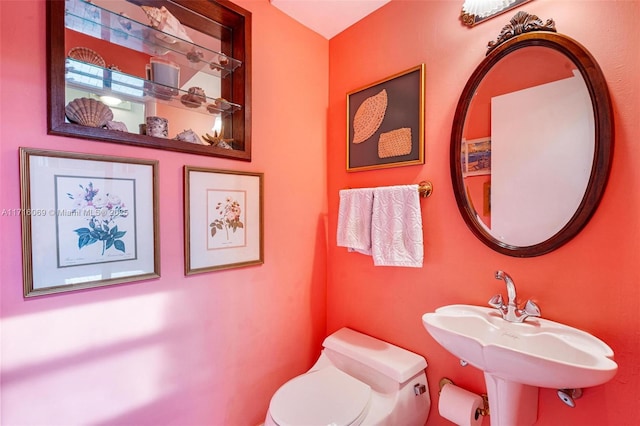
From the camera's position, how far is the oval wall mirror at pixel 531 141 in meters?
0.95

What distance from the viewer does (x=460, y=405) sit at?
113 cm

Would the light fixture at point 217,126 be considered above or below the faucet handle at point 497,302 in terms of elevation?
above

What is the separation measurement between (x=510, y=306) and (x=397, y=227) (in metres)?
0.53

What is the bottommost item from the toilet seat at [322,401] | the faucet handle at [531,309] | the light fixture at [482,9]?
the toilet seat at [322,401]

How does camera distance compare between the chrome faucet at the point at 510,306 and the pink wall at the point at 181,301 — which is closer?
the pink wall at the point at 181,301

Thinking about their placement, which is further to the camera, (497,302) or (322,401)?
(322,401)

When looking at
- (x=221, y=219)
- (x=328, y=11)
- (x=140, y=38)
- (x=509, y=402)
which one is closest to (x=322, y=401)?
(x=509, y=402)

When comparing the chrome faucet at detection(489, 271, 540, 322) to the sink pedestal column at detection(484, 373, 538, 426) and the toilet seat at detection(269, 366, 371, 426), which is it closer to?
the sink pedestal column at detection(484, 373, 538, 426)

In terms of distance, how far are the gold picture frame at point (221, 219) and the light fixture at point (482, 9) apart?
1.19 m

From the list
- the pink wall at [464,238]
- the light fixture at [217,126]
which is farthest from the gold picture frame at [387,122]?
the light fixture at [217,126]

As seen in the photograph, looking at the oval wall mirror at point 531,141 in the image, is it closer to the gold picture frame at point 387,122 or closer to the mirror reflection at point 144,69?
the gold picture frame at point 387,122

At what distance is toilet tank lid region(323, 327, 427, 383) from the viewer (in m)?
1.28

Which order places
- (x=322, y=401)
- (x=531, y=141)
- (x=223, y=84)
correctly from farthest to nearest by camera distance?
(x=223, y=84) → (x=322, y=401) → (x=531, y=141)

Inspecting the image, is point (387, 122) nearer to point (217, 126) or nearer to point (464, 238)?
point (464, 238)
